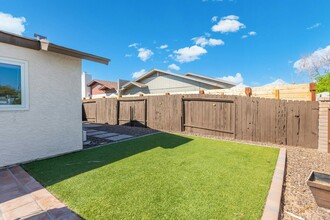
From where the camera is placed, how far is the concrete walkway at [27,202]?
2.33 meters

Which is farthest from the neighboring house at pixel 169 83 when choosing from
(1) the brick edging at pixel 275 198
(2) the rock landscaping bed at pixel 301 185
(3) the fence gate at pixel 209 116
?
(1) the brick edging at pixel 275 198

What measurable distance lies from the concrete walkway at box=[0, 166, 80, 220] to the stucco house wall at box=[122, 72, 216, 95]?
14.8 m

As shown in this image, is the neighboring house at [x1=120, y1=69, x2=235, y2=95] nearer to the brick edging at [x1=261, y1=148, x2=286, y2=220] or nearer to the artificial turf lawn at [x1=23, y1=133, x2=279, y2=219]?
the artificial turf lawn at [x1=23, y1=133, x2=279, y2=219]

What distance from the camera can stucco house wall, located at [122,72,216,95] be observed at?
16.8 metres

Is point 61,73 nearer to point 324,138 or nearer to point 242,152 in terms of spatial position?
point 242,152

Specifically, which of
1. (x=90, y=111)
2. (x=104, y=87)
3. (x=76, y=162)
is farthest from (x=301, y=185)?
(x=104, y=87)

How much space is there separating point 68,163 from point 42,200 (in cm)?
178

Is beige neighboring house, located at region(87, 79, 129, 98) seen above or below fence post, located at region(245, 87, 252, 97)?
above

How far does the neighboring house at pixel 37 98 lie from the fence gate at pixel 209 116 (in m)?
5.04

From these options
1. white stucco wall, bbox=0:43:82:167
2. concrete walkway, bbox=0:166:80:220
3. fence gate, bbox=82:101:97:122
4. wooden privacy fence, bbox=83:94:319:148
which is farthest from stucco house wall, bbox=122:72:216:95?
concrete walkway, bbox=0:166:80:220

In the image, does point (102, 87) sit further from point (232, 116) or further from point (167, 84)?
point (232, 116)

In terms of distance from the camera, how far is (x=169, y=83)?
1819 cm

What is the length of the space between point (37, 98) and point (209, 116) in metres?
6.62

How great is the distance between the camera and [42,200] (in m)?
2.70
